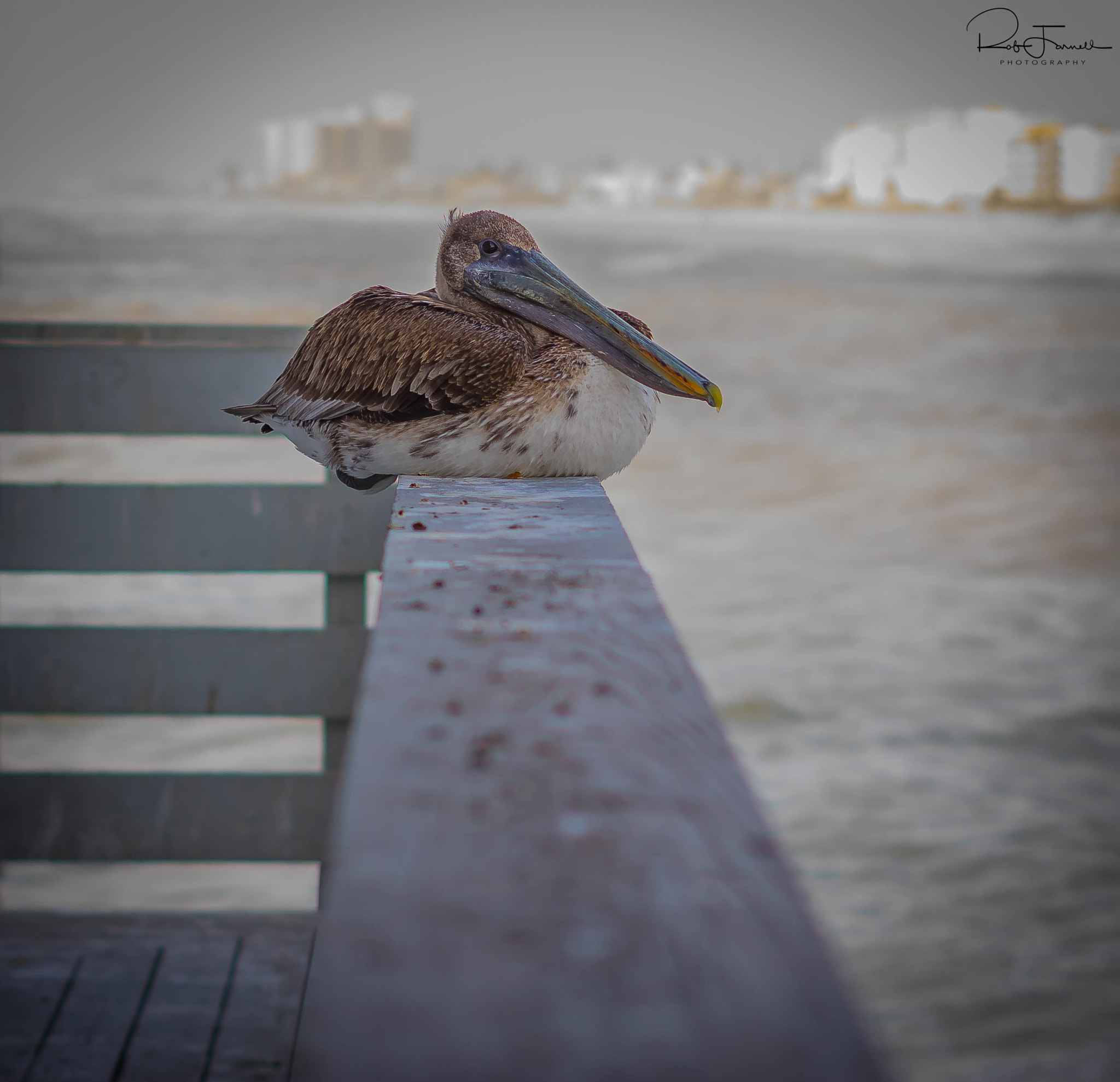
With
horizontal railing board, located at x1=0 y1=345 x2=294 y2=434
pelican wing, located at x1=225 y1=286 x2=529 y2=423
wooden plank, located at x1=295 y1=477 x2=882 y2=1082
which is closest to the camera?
wooden plank, located at x1=295 y1=477 x2=882 y2=1082

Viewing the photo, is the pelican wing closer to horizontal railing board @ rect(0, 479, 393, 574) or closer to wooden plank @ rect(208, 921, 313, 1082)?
horizontal railing board @ rect(0, 479, 393, 574)

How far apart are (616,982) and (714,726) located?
366mm

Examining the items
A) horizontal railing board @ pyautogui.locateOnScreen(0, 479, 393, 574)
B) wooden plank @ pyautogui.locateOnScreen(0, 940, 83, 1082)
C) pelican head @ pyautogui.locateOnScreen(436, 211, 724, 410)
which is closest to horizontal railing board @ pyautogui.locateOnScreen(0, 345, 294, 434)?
horizontal railing board @ pyautogui.locateOnScreen(0, 479, 393, 574)

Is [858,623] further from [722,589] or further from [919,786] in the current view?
[919,786]

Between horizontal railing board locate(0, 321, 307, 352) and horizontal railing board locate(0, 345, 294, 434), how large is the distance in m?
0.04

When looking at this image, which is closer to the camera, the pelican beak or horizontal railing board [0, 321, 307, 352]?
the pelican beak

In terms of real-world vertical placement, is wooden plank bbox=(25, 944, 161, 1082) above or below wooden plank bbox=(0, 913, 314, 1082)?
above

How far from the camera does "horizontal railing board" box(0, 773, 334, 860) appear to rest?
3.30 m

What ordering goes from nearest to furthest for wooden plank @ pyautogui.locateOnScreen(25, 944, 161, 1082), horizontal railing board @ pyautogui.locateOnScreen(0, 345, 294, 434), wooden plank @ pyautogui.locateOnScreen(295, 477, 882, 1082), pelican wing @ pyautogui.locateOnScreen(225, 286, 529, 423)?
wooden plank @ pyautogui.locateOnScreen(295, 477, 882, 1082) → pelican wing @ pyautogui.locateOnScreen(225, 286, 529, 423) → wooden plank @ pyautogui.locateOnScreen(25, 944, 161, 1082) → horizontal railing board @ pyautogui.locateOnScreen(0, 345, 294, 434)

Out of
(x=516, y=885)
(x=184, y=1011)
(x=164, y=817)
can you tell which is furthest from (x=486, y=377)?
(x=164, y=817)

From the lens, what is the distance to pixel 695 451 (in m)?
17.6

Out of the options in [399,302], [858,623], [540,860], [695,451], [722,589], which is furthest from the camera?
[695,451]

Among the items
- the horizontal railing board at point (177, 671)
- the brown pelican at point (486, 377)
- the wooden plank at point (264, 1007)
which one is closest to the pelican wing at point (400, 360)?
the brown pelican at point (486, 377)

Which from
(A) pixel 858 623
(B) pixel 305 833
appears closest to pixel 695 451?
(A) pixel 858 623
